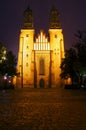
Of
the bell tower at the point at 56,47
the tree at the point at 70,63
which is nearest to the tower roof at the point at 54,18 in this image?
the bell tower at the point at 56,47

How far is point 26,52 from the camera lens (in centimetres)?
11969

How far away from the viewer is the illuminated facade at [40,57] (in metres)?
117

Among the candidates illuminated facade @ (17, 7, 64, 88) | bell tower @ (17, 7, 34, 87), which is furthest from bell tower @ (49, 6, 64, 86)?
bell tower @ (17, 7, 34, 87)

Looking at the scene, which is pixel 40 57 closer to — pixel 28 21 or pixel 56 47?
pixel 56 47

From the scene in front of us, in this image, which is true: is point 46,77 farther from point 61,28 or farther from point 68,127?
point 68,127

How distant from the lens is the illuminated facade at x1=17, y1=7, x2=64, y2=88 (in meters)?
117

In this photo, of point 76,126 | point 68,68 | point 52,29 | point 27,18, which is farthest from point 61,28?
point 76,126

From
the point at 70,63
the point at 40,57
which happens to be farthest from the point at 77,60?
the point at 40,57

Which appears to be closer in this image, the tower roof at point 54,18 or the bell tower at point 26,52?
the bell tower at point 26,52

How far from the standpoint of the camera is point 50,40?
12069 cm

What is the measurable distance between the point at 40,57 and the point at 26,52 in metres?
4.83

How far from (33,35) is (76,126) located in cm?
11101

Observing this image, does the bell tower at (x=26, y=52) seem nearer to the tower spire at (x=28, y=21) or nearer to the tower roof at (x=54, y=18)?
the tower spire at (x=28, y=21)

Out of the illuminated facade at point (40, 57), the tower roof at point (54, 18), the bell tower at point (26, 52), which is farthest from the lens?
the tower roof at point (54, 18)
